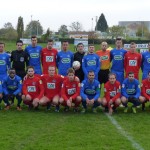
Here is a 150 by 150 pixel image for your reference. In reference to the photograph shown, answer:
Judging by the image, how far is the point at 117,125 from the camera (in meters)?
6.64

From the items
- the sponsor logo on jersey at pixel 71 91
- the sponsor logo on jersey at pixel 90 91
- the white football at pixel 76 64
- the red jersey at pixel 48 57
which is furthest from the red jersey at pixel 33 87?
the sponsor logo on jersey at pixel 90 91

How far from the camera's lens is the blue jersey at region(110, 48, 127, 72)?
8.83 metres

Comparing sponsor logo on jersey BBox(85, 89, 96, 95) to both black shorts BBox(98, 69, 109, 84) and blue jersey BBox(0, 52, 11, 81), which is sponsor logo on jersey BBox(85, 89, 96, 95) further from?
blue jersey BBox(0, 52, 11, 81)

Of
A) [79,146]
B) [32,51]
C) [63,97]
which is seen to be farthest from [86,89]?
[79,146]

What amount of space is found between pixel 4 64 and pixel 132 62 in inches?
131

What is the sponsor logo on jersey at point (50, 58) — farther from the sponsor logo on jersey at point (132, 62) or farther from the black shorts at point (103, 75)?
the sponsor logo on jersey at point (132, 62)

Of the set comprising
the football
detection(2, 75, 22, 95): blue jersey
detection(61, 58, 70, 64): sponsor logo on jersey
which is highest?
detection(61, 58, 70, 64): sponsor logo on jersey

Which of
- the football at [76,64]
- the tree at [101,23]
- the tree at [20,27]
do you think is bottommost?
the football at [76,64]

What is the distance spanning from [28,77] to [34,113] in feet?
3.20

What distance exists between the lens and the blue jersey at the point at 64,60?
8.77 meters

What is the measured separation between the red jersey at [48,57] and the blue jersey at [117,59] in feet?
4.97

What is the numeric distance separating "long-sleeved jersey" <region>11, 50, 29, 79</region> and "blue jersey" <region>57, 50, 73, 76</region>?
86 centimetres

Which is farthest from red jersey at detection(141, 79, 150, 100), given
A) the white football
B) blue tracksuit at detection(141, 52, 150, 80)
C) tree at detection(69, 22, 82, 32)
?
tree at detection(69, 22, 82, 32)

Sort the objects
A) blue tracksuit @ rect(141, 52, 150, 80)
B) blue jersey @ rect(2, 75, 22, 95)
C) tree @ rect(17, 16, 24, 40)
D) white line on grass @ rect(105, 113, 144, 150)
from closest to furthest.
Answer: white line on grass @ rect(105, 113, 144, 150) → blue jersey @ rect(2, 75, 22, 95) → blue tracksuit @ rect(141, 52, 150, 80) → tree @ rect(17, 16, 24, 40)
